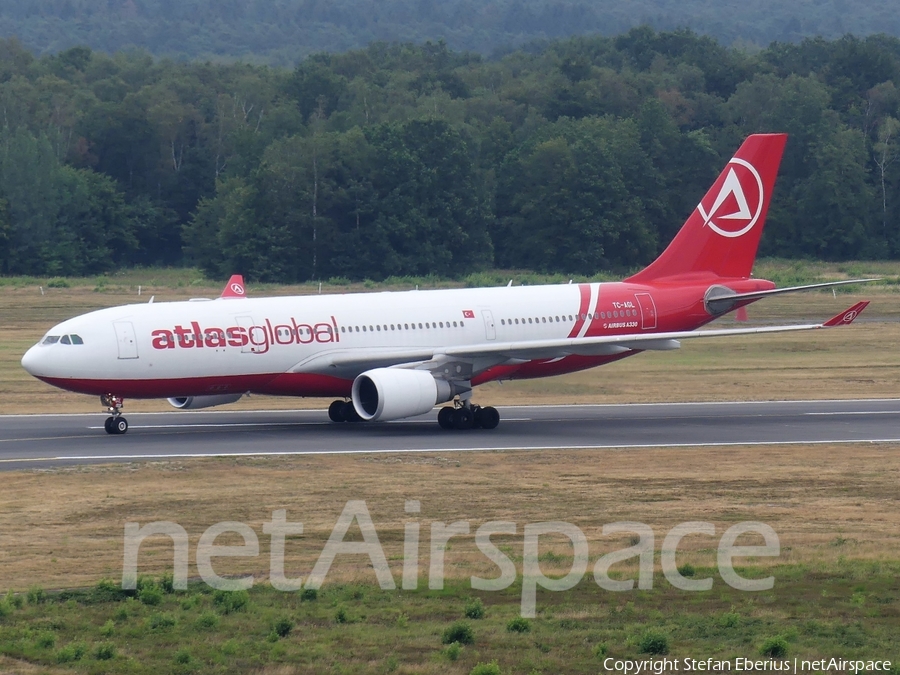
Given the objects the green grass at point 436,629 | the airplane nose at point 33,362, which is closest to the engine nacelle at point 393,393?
the airplane nose at point 33,362

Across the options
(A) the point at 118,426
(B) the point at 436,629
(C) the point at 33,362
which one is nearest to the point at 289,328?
(A) the point at 118,426

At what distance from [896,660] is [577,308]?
24406 millimetres

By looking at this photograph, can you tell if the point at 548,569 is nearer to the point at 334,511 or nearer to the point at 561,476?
the point at 334,511

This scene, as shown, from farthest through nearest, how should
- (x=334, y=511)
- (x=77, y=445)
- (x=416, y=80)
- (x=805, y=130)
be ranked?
(x=416, y=80) < (x=805, y=130) < (x=77, y=445) < (x=334, y=511)

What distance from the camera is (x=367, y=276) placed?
96500 mm

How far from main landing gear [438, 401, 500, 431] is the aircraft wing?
896mm

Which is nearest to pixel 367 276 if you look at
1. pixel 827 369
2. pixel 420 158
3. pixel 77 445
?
pixel 420 158

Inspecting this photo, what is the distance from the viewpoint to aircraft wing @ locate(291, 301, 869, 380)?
3488 cm

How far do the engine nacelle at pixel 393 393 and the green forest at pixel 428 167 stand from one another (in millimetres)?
61724

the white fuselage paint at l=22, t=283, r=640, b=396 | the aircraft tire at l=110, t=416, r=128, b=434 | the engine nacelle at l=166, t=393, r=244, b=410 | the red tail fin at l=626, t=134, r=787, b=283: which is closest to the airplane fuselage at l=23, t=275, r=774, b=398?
the white fuselage paint at l=22, t=283, r=640, b=396

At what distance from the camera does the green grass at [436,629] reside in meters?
15.4

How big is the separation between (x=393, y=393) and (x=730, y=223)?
13698mm

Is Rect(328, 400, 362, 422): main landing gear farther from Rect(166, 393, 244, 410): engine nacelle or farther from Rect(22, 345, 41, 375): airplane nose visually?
Rect(22, 345, 41, 375): airplane nose

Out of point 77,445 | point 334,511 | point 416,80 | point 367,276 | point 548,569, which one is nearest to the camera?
point 548,569
